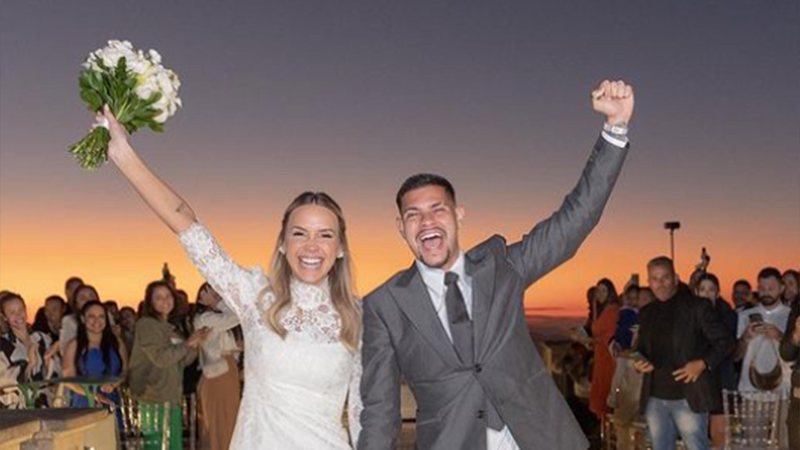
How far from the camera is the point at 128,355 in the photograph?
8711 millimetres

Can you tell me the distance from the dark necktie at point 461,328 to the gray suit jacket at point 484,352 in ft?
0.05

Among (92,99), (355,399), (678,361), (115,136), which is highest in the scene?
(92,99)

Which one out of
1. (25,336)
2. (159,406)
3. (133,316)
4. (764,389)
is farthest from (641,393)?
(133,316)

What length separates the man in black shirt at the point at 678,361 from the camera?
23.5ft

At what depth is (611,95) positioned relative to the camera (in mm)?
3146

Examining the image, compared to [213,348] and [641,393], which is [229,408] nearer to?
[213,348]

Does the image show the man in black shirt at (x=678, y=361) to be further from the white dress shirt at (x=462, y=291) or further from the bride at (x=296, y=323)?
the white dress shirt at (x=462, y=291)

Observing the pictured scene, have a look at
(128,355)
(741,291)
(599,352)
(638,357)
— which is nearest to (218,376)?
(128,355)

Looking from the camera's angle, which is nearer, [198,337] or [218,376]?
[198,337]

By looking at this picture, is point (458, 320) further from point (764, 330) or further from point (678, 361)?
point (764, 330)

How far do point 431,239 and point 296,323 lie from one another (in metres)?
0.56

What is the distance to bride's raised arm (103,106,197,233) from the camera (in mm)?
3363

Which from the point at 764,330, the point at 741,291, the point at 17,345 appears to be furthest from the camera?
the point at 741,291

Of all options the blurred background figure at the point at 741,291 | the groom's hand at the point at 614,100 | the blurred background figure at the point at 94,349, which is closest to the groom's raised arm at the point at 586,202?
the groom's hand at the point at 614,100
